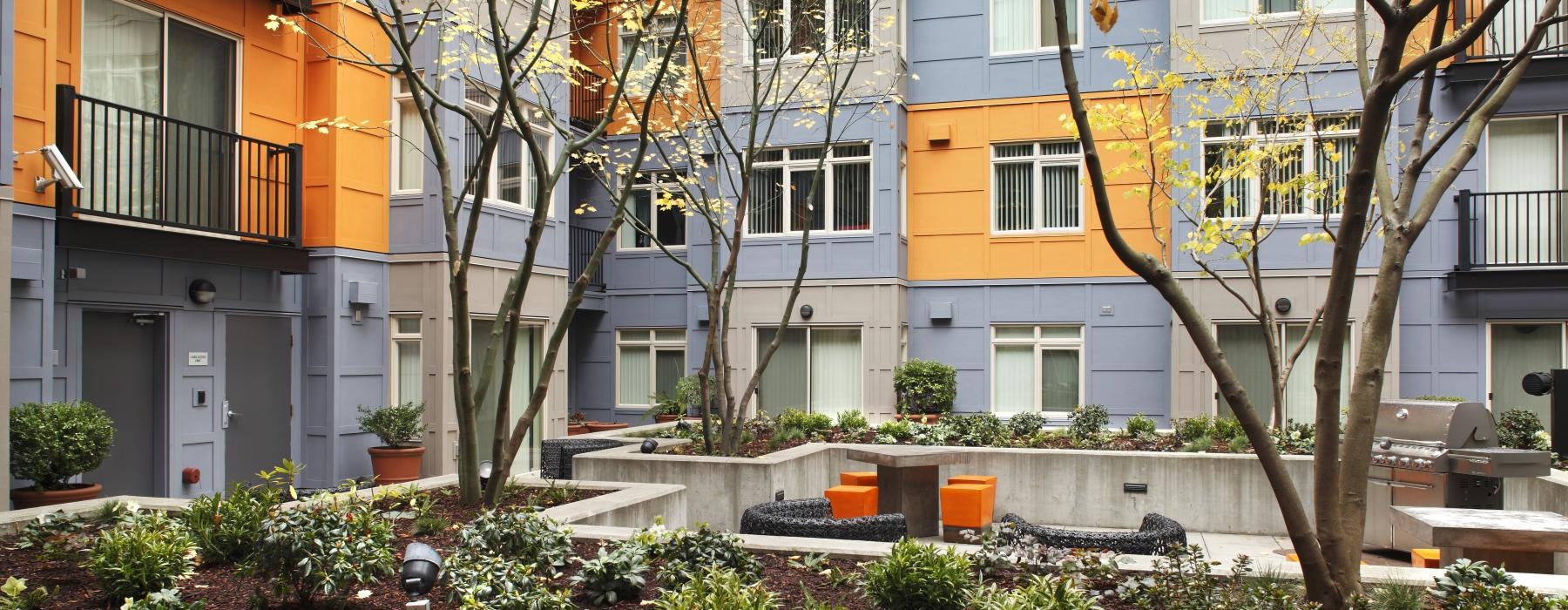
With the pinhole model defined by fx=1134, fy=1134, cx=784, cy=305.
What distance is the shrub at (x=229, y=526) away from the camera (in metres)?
6.43

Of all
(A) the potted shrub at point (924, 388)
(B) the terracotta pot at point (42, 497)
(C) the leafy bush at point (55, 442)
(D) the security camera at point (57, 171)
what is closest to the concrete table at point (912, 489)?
(A) the potted shrub at point (924, 388)

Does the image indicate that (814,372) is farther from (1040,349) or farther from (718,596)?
(718,596)

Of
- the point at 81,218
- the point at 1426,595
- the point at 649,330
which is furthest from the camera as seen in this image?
the point at 649,330

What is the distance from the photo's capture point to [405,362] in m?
15.1

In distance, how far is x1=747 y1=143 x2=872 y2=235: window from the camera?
59.9ft

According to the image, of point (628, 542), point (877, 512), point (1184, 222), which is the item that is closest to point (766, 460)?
point (877, 512)

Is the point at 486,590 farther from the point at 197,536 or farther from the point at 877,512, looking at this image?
the point at 877,512

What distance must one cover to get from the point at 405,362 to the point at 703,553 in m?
10.0

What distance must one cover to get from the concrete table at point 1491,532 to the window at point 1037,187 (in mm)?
10787

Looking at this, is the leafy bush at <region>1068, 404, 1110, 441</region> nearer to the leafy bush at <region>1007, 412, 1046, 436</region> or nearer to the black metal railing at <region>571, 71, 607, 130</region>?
the leafy bush at <region>1007, 412, 1046, 436</region>

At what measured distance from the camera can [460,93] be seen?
14977 millimetres

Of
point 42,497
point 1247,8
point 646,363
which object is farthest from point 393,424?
point 1247,8

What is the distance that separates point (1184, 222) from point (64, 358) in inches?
558

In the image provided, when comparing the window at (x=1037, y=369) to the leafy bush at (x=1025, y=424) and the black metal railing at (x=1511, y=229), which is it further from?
the black metal railing at (x=1511, y=229)
